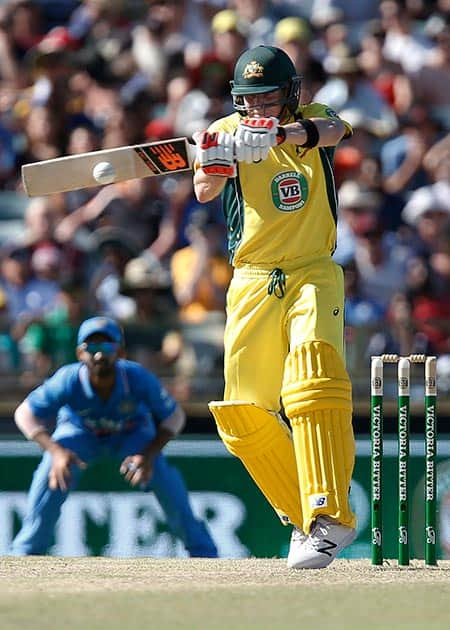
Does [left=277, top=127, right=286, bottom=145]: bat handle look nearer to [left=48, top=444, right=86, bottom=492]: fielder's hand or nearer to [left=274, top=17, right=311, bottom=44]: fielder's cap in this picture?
[left=48, top=444, right=86, bottom=492]: fielder's hand

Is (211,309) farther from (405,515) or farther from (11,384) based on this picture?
(405,515)

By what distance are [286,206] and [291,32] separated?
5652mm

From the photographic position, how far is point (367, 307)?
984 centimetres

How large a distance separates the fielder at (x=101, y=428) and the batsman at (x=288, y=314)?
2557 millimetres

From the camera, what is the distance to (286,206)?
598 cm

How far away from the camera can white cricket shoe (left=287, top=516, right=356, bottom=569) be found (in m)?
5.84

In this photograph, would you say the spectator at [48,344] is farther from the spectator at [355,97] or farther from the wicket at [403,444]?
the wicket at [403,444]

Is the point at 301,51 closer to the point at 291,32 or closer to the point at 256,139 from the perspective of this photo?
the point at 291,32

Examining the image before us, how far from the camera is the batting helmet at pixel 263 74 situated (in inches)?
234

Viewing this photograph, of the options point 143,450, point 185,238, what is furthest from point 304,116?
point 185,238

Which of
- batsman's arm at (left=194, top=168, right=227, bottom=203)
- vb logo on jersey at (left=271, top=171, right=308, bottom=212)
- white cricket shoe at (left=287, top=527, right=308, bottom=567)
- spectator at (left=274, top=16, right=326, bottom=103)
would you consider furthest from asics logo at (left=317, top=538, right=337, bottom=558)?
spectator at (left=274, top=16, right=326, bottom=103)

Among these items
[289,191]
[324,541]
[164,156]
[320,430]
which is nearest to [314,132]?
[289,191]

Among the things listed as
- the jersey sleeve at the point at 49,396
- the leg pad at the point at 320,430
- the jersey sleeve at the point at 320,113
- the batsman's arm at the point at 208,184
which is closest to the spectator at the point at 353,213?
the jersey sleeve at the point at 49,396

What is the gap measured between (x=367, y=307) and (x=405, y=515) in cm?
372
